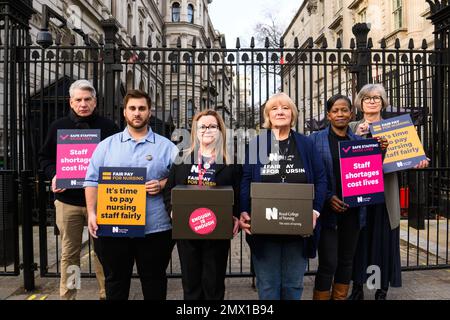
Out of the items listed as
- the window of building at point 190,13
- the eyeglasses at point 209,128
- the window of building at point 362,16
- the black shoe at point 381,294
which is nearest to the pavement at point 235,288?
the black shoe at point 381,294

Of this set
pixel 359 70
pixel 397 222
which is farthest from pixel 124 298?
pixel 359 70

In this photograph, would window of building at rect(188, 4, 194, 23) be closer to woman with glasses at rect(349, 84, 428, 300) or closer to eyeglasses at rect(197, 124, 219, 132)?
woman with glasses at rect(349, 84, 428, 300)

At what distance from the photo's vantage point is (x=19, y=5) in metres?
5.02

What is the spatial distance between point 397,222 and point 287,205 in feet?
5.63

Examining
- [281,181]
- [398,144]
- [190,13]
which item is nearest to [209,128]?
[281,181]

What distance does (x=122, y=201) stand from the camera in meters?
2.91

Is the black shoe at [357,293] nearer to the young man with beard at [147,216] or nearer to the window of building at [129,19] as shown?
the young man with beard at [147,216]

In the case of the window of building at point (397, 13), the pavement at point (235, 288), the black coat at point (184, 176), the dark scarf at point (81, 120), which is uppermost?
the window of building at point (397, 13)

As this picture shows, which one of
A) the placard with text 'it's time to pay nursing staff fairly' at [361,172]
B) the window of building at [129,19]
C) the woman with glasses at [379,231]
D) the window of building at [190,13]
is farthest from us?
the window of building at [190,13]

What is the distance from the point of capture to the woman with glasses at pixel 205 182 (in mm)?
2859

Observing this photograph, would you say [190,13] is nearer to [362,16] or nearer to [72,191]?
[362,16]

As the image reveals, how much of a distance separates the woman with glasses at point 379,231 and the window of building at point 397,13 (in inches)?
617

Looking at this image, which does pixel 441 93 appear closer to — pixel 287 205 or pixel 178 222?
pixel 287 205
